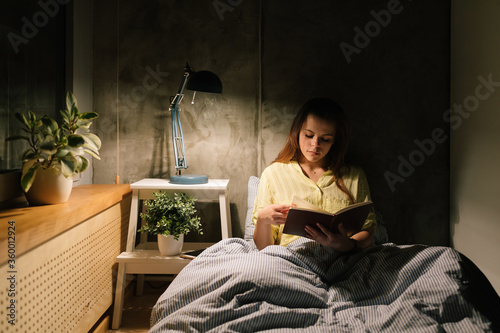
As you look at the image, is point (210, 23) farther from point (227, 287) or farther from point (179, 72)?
point (227, 287)

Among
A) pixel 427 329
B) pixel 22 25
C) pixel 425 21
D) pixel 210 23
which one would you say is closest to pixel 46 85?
pixel 22 25

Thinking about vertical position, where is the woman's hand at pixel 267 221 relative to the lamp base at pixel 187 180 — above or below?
below

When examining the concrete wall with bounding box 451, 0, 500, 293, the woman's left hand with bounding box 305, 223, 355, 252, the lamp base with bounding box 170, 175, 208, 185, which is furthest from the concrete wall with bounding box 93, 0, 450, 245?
the woman's left hand with bounding box 305, 223, 355, 252

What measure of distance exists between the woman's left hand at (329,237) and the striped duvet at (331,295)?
63mm

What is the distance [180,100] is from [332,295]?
52.6 inches

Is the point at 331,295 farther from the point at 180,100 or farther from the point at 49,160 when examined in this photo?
the point at 180,100

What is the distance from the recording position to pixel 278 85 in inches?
90.0

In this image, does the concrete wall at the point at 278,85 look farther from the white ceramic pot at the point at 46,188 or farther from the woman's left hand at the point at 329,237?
the woman's left hand at the point at 329,237

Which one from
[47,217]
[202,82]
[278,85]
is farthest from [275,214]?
[278,85]

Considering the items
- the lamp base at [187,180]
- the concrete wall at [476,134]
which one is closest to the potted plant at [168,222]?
the lamp base at [187,180]

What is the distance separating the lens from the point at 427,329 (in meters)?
0.96

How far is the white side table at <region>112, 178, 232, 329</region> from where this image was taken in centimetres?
191

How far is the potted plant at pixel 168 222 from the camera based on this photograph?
190 centimetres

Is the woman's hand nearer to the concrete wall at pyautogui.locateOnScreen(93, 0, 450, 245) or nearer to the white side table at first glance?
the white side table
